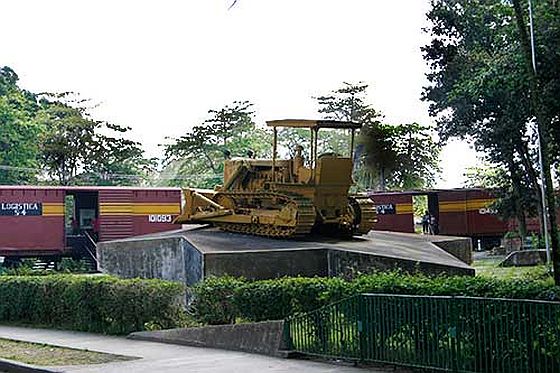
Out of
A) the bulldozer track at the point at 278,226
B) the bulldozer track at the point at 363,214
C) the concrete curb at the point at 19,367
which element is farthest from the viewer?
the bulldozer track at the point at 363,214

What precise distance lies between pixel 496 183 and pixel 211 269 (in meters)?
29.8

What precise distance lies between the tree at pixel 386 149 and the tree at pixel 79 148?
1488 centimetres

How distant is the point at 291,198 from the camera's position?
67.6 feet

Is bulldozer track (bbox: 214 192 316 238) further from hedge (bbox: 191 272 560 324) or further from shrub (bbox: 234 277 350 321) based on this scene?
shrub (bbox: 234 277 350 321)

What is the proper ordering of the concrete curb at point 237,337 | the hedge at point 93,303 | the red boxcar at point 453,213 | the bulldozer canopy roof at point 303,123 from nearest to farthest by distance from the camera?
the concrete curb at point 237,337 < the hedge at point 93,303 < the bulldozer canopy roof at point 303,123 < the red boxcar at point 453,213

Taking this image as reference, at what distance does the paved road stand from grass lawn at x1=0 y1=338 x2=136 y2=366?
36 centimetres

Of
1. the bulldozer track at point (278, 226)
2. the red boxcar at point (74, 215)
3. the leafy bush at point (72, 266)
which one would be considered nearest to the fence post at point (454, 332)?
the bulldozer track at point (278, 226)

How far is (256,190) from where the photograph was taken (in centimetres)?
2195

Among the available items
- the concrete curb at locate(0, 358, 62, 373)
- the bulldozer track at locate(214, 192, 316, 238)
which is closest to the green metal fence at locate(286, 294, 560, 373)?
the concrete curb at locate(0, 358, 62, 373)

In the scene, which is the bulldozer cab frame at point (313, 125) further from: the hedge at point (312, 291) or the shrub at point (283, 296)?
the shrub at point (283, 296)

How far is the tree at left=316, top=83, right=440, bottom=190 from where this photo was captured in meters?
53.8

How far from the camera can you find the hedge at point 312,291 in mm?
10703

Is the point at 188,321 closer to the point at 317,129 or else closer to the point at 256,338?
the point at 256,338

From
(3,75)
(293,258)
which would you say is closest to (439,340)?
(293,258)
